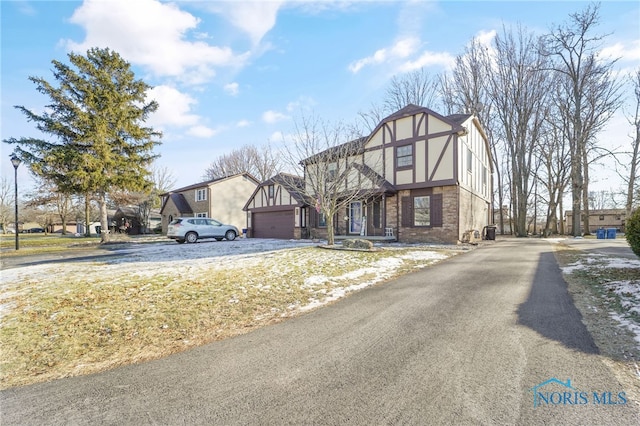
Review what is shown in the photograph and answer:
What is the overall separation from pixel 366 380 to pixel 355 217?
16070mm

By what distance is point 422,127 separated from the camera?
1625 cm

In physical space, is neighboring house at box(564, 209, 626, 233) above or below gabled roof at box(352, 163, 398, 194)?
below

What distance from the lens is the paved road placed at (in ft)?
7.19

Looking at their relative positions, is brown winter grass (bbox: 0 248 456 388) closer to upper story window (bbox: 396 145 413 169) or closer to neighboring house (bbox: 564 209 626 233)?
upper story window (bbox: 396 145 413 169)

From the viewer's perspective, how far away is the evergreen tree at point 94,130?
16.7m

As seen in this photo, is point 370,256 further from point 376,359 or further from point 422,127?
point 422,127

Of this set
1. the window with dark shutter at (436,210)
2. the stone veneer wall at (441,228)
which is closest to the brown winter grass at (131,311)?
the stone veneer wall at (441,228)

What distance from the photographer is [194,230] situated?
690 inches

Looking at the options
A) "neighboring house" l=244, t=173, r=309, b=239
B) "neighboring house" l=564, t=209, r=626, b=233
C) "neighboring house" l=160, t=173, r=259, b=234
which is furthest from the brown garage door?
"neighboring house" l=564, t=209, r=626, b=233

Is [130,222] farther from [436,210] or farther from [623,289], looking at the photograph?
[623,289]

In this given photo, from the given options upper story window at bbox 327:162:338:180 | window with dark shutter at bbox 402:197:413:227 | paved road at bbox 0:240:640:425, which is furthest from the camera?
window with dark shutter at bbox 402:197:413:227

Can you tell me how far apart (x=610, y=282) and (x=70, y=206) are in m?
48.7

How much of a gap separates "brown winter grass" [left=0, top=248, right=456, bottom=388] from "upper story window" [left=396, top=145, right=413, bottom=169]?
1057cm

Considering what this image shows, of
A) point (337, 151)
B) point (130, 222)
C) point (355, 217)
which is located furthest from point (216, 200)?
point (337, 151)
